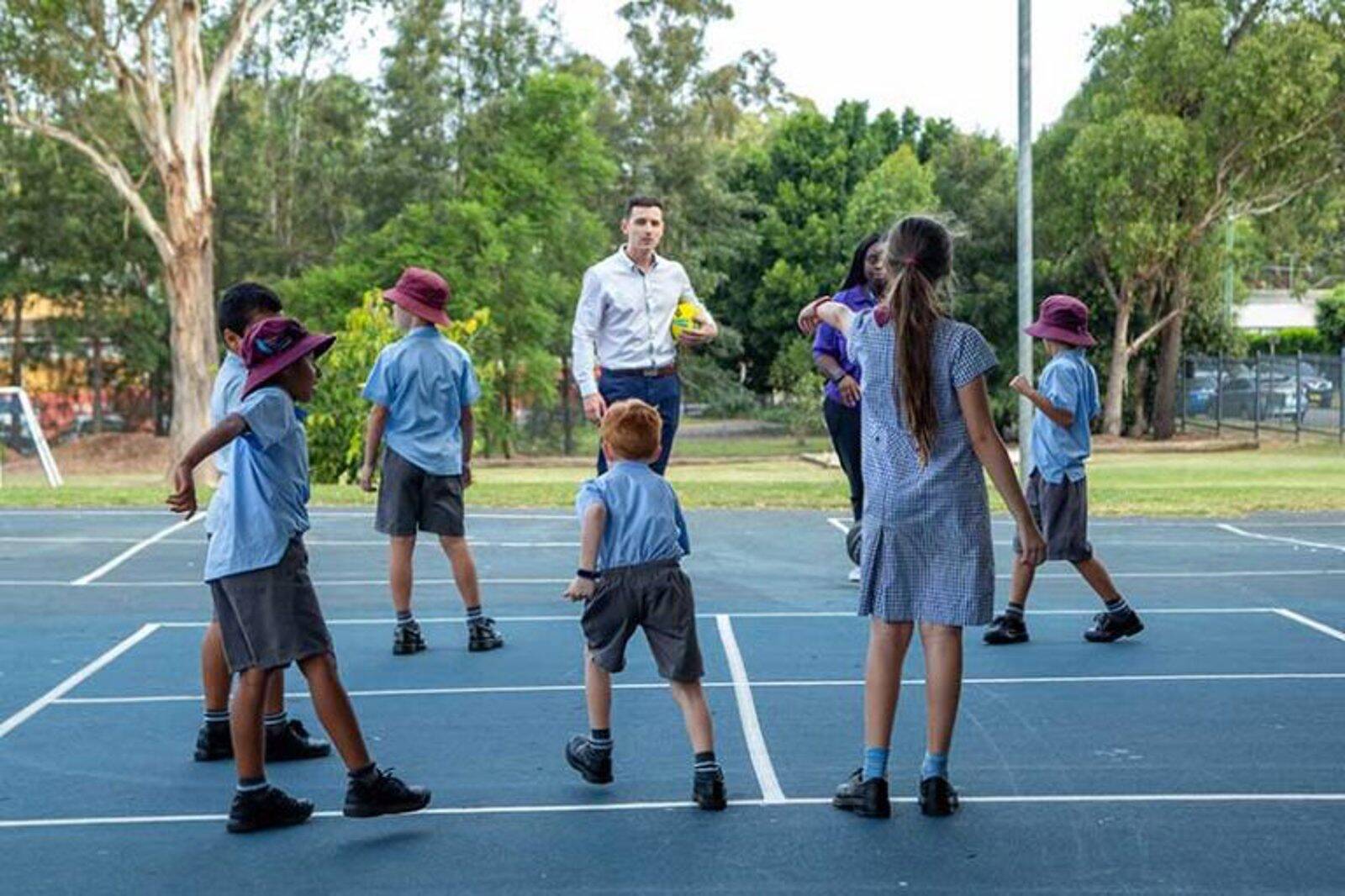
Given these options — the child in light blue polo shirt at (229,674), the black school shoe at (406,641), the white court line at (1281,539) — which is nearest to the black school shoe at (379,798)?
the child in light blue polo shirt at (229,674)

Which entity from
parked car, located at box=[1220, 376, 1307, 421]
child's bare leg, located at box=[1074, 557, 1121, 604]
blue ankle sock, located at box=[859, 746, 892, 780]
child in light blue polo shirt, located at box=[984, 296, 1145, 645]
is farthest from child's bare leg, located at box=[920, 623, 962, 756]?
parked car, located at box=[1220, 376, 1307, 421]

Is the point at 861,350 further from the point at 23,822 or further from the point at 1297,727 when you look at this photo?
the point at 23,822

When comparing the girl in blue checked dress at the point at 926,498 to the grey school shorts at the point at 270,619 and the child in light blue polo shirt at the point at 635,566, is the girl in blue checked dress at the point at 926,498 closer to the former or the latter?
the child in light blue polo shirt at the point at 635,566

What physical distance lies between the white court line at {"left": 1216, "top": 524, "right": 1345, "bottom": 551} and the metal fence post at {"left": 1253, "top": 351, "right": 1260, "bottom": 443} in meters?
24.4

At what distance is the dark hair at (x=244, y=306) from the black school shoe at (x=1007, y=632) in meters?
4.23

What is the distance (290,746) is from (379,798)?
120 cm

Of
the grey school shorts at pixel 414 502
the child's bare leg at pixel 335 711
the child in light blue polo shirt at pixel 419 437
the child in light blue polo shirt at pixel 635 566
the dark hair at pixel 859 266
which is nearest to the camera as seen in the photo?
the child's bare leg at pixel 335 711

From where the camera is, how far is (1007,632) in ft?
30.3

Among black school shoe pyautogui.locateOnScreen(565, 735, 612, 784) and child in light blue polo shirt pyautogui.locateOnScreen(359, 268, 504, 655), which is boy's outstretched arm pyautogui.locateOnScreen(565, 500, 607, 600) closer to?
black school shoe pyautogui.locateOnScreen(565, 735, 612, 784)

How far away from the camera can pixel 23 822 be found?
588 centimetres

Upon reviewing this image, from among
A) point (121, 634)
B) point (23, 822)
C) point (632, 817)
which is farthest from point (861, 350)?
point (121, 634)

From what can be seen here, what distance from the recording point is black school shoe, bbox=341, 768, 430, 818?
5.64 m

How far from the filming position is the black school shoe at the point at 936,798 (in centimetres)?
573

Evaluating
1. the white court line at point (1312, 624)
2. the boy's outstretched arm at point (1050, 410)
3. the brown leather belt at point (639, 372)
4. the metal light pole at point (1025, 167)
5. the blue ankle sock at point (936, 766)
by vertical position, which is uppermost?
the metal light pole at point (1025, 167)
